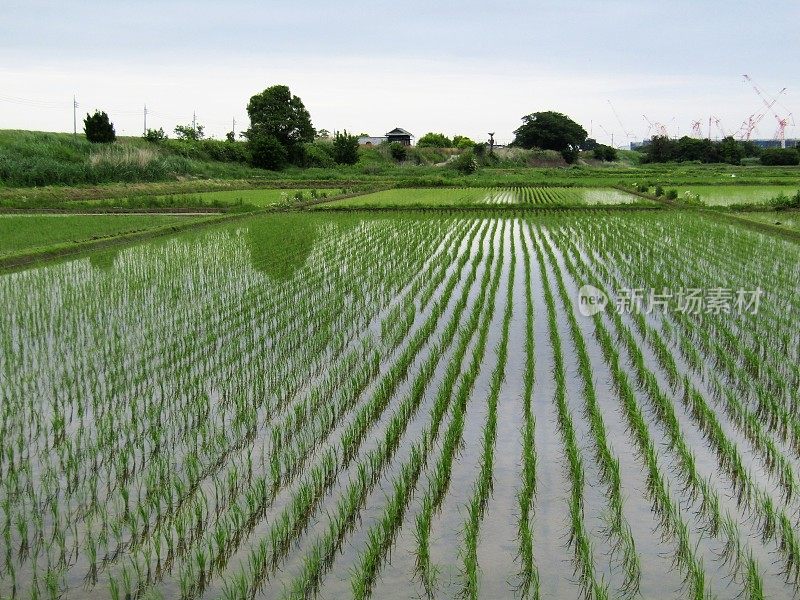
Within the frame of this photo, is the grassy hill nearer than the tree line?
Yes

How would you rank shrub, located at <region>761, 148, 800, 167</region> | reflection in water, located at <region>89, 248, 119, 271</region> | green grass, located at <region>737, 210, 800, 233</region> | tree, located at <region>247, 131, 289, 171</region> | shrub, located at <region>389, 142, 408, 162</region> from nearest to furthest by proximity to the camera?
reflection in water, located at <region>89, 248, 119, 271</region> → green grass, located at <region>737, 210, 800, 233</region> → tree, located at <region>247, 131, 289, 171</region> → shrub, located at <region>761, 148, 800, 167</region> → shrub, located at <region>389, 142, 408, 162</region>

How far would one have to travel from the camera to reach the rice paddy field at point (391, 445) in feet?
8.87

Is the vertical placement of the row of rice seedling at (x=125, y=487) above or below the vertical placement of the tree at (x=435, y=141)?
below

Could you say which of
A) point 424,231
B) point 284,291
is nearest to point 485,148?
point 424,231

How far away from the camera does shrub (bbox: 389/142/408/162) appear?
48438 mm

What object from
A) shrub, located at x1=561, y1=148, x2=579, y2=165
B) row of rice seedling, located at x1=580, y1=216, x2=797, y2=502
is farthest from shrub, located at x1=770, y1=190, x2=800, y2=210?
shrub, located at x1=561, y1=148, x2=579, y2=165

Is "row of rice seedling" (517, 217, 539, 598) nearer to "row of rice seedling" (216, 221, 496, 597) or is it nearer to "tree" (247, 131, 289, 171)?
"row of rice seedling" (216, 221, 496, 597)

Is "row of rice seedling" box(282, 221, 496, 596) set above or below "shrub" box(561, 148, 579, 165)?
below

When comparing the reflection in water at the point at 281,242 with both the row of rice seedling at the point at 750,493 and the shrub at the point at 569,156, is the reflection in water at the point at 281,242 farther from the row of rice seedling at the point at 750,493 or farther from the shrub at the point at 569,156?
the shrub at the point at 569,156

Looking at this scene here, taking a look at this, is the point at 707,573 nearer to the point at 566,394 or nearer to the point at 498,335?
the point at 566,394

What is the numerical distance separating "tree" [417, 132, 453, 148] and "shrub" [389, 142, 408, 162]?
1516cm

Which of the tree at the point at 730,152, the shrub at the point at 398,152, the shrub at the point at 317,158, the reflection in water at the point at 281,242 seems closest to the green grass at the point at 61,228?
the reflection in water at the point at 281,242

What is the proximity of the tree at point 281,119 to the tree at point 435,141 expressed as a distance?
21654 mm

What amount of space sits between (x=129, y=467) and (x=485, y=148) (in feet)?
152
